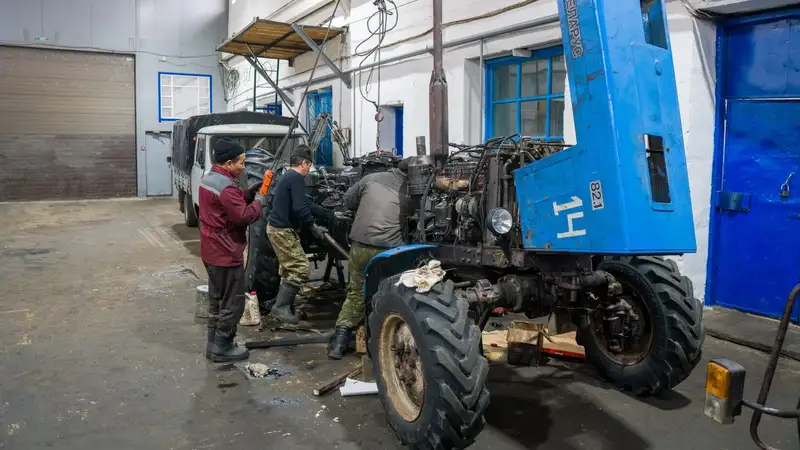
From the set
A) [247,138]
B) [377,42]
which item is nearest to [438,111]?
[377,42]

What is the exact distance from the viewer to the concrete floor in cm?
387

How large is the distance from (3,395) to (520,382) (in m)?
3.74

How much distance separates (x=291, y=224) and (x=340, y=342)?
137 centimetres

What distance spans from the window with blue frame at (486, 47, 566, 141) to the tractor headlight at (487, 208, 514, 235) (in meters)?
4.26

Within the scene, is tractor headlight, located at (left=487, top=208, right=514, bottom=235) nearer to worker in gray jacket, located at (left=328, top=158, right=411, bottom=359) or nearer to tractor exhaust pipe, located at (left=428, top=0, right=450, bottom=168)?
tractor exhaust pipe, located at (left=428, top=0, right=450, bottom=168)

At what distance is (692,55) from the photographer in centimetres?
615

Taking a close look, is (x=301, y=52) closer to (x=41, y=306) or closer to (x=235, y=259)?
(x=41, y=306)

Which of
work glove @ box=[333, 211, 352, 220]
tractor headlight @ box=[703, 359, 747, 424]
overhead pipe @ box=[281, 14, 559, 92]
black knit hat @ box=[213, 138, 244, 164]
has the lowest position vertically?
tractor headlight @ box=[703, 359, 747, 424]

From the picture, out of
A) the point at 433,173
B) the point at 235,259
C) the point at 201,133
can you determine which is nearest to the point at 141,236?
the point at 201,133

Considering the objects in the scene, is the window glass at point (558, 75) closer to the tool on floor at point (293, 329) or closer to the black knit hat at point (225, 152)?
the tool on floor at point (293, 329)

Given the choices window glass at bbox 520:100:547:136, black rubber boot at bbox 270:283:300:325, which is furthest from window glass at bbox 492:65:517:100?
black rubber boot at bbox 270:283:300:325

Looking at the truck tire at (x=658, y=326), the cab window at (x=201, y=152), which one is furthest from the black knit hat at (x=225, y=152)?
the cab window at (x=201, y=152)

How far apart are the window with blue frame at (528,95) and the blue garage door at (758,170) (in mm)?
1907

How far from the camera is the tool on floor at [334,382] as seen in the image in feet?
14.8
